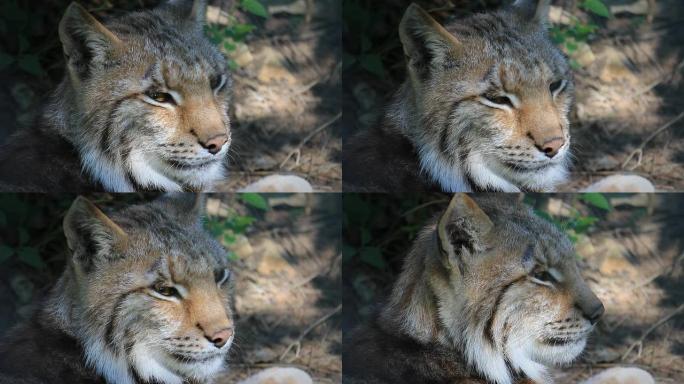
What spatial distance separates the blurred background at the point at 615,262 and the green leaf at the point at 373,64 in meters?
0.54

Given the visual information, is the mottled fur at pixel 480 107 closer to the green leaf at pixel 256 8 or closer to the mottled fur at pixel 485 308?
the mottled fur at pixel 485 308

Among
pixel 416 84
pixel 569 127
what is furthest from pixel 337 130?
pixel 569 127

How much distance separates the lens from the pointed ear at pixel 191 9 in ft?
14.3

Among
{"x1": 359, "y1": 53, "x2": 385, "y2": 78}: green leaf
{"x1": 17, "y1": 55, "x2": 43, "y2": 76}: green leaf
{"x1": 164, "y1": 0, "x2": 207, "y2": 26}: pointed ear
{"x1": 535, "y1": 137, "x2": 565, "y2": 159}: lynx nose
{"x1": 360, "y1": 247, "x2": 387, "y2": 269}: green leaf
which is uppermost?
{"x1": 164, "y1": 0, "x2": 207, "y2": 26}: pointed ear

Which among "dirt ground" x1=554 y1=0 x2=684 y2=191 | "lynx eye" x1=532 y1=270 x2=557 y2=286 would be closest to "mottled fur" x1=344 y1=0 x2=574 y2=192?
"dirt ground" x1=554 y1=0 x2=684 y2=191

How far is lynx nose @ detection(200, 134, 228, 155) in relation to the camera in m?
4.23

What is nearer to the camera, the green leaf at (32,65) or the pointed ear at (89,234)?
the pointed ear at (89,234)

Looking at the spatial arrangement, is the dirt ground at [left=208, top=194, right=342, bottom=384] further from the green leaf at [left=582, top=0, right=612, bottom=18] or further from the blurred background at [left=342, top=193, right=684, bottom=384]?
the green leaf at [left=582, top=0, right=612, bottom=18]

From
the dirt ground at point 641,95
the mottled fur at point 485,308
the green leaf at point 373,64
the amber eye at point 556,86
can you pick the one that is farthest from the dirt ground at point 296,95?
the dirt ground at point 641,95

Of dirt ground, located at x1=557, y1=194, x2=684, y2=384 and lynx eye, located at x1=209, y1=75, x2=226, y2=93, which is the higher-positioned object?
lynx eye, located at x1=209, y1=75, x2=226, y2=93

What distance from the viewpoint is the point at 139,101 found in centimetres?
416

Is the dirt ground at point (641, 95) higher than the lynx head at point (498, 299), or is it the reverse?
the dirt ground at point (641, 95)

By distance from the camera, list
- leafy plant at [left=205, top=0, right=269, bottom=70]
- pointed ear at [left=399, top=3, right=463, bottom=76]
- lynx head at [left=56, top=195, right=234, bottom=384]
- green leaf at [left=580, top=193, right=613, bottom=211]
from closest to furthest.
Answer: lynx head at [left=56, top=195, right=234, bottom=384] → pointed ear at [left=399, top=3, right=463, bottom=76] → leafy plant at [left=205, top=0, right=269, bottom=70] → green leaf at [left=580, top=193, right=613, bottom=211]

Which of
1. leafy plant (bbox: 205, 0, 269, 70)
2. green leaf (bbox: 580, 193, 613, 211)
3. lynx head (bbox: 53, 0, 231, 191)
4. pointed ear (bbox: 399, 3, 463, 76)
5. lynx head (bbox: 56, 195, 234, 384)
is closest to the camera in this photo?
lynx head (bbox: 56, 195, 234, 384)
